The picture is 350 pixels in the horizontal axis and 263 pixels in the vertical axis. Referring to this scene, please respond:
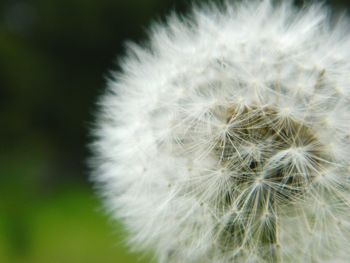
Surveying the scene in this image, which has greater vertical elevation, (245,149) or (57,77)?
(57,77)

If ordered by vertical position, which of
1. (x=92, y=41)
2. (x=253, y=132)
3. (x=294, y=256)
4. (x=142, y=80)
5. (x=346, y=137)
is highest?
(x=92, y=41)

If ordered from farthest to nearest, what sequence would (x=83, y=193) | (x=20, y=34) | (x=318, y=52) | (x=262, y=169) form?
(x=20, y=34) → (x=83, y=193) → (x=318, y=52) → (x=262, y=169)

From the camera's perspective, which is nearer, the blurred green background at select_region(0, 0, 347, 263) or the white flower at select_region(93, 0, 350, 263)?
the white flower at select_region(93, 0, 350, 263)

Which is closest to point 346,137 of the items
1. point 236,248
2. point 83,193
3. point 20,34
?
point 236,248

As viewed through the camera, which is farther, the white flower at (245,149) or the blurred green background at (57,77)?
the blurred green background at (57,77)

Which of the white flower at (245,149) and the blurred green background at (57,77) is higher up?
the blurred green background at (57,77)

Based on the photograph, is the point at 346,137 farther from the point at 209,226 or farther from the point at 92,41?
the point at 92,41

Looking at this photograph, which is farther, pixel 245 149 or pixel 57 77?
pixel 57 77

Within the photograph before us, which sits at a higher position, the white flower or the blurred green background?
the blurred green background
